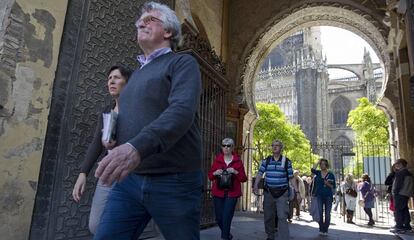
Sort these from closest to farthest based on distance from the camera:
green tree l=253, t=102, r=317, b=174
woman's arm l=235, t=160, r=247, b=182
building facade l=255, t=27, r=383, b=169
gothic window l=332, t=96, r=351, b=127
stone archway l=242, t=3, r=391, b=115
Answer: woman's arm l=235, t=160, r=247, b=182, stone archway l=242, t=3, r=391, b=115, green tree l=253, t=102, r=317, b=174, building facade l=255, t=27, r=383, b=169, gothic window l=332, t=96, r=351, b=127

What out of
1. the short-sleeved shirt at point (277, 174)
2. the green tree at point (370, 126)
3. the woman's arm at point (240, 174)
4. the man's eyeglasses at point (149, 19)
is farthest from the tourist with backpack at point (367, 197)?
the green tree at point (370, 126)

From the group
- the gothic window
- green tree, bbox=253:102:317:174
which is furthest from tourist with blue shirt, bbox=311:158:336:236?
the gothic window

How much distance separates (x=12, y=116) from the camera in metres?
3.53

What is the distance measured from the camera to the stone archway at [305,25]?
1066cm

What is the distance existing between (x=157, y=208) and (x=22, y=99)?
8.57 feet

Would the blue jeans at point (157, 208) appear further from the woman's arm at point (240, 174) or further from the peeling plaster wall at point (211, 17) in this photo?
the peeling plaster wall at point (211, 17)

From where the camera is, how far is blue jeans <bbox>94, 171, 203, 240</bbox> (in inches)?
68.3

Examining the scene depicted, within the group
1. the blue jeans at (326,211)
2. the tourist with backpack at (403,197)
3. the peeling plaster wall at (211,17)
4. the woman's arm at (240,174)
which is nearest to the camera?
the woman's arm at (240,174)

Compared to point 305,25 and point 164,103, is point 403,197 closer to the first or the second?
point 305,25

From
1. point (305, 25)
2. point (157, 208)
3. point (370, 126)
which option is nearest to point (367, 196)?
point (305, 25)

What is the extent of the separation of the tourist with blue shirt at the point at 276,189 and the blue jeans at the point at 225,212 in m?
0.60

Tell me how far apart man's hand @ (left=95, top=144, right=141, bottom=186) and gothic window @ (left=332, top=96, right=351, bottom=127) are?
196 feet

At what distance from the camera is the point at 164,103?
1828 millimetres

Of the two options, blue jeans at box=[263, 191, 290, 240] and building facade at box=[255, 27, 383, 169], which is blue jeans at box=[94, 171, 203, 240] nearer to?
blue jeans at box=[263, 191, 290, 240]
